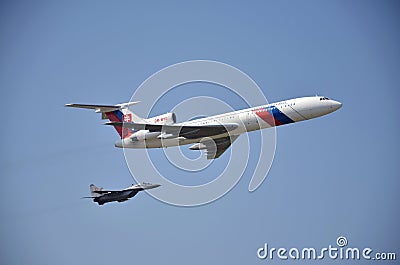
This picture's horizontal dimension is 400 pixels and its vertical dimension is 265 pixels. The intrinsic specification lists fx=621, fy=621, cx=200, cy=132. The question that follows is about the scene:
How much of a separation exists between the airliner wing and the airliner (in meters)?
0.08

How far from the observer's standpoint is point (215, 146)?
4947cm

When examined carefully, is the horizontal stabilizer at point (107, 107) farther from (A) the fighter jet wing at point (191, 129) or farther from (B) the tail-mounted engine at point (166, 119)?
(A) the fighter jet wing at point (191, 129)

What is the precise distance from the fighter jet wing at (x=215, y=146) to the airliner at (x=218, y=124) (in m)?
0.10

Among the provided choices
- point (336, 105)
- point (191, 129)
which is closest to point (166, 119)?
point (191, 129)

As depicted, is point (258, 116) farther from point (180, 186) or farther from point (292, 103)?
point (180, 186)

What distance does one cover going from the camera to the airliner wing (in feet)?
159

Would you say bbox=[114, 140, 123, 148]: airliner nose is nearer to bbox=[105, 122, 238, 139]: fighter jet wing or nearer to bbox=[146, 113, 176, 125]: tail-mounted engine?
bbox=[146, 113, 176, 125]: tail-mounted engine

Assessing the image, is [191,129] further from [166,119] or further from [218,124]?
[166,119]

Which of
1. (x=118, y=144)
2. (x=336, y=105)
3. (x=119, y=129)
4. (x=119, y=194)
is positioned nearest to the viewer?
(x=336, y=105)

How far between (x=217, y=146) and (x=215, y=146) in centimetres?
17

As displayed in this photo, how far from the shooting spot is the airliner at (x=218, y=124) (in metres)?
43.7

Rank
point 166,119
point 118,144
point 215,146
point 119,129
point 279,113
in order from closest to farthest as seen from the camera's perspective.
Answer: point 279,113 < point 166,119 < point 118,144 < point 215,146 < point 119,129

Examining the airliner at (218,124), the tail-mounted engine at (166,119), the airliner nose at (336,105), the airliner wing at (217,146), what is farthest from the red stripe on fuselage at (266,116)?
the tail-mounted engine at (166,119)

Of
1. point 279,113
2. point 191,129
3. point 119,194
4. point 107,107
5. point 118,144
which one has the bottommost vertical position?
point 119,194
